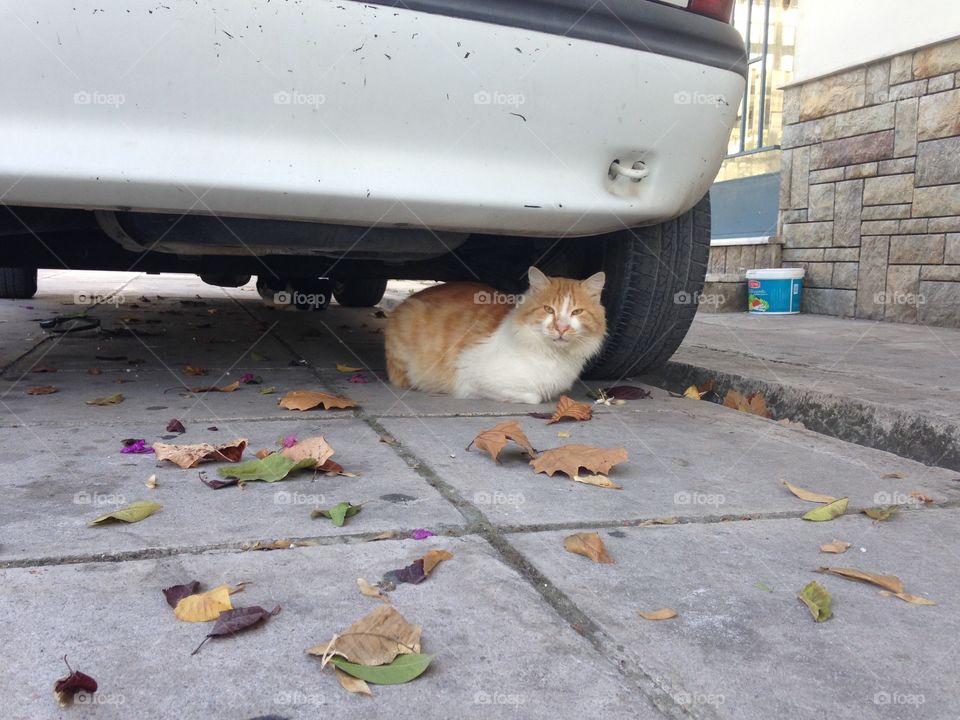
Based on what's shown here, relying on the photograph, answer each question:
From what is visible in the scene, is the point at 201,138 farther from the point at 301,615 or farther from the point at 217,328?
the point at 217,328

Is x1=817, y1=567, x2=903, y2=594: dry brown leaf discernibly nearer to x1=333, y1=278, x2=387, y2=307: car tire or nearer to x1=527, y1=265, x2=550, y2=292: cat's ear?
x1=527, y1=265, x2=550, y2=292: cat's ear

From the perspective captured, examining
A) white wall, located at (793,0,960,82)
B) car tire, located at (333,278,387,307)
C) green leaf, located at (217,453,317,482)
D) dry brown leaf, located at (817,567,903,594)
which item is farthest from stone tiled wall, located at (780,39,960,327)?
green leaf, located at (217,453,317,482)

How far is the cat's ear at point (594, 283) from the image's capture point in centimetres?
273

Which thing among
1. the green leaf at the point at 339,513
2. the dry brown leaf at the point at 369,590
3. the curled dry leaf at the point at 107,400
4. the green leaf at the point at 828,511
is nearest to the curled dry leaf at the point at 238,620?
the dry brown leaf at the point at 369,590

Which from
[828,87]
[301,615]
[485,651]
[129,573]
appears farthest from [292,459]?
[828,87]

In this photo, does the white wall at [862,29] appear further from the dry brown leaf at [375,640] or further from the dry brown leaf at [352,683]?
the dry brown leaf at [352,683]

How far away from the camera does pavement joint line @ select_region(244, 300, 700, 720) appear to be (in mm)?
951

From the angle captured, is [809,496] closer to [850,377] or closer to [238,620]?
[238,620]

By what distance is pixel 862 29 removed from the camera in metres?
5.59

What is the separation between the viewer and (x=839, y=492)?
1.79 meters

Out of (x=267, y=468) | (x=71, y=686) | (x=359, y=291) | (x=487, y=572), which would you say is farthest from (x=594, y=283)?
(x=359, y=291)

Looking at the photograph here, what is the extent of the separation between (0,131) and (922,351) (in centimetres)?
374

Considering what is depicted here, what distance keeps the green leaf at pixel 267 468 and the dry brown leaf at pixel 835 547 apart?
1016 millimetres

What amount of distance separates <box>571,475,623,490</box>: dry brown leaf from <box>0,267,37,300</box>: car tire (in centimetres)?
484
